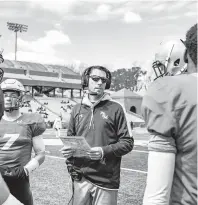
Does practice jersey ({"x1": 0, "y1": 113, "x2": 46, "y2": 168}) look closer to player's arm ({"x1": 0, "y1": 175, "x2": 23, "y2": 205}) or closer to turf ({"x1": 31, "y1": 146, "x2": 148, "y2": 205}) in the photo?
player's arm ({"x1": 0, "y1": 175, "x2": 23, "y2": 205})

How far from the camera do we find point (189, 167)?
1583 mm

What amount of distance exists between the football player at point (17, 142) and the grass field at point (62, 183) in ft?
8.34

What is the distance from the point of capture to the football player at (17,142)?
10.7ft

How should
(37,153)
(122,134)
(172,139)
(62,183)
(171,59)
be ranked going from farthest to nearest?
(62,183) < (37,153) < (122,134) < (171,59) < (172,139)

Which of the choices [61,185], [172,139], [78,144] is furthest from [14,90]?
[61,185]

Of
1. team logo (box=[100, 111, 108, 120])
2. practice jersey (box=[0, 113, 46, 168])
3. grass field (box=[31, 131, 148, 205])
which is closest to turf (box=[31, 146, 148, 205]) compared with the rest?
grass field (box=[31, 131, 148, 205])

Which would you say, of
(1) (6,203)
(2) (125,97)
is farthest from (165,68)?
(2) (125,97)

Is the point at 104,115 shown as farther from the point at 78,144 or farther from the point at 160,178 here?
the point at 160,178

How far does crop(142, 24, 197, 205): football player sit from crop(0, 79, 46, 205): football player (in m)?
1.92

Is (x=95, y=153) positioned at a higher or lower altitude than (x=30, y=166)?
higher

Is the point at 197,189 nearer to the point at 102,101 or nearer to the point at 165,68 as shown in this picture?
the point at 165,68

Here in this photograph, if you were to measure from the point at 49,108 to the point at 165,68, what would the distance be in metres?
44.8

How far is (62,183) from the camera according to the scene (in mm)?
7168

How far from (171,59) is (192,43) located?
29cm
